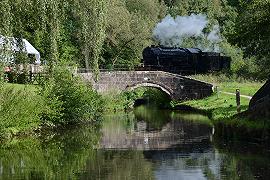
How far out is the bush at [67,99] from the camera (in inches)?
1455

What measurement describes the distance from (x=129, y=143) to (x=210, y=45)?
49194mm

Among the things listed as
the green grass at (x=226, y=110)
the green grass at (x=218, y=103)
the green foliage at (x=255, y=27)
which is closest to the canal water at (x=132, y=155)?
the green grass at (x=226, y=110)

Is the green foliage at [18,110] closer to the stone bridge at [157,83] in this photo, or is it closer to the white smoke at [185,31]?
the stone bridge at [157,83]

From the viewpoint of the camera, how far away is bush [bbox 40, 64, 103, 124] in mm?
36969

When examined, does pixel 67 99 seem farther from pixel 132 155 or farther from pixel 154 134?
pixel 132 155

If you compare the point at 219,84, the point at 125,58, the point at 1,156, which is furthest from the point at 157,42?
the point at 1,156

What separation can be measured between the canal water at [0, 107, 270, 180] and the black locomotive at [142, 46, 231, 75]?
26.1 m

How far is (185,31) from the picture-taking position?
80938mm

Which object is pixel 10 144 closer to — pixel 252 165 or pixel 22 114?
pixel 22 114

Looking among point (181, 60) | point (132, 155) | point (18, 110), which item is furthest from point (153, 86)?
point (132, 155)

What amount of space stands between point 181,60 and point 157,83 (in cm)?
752

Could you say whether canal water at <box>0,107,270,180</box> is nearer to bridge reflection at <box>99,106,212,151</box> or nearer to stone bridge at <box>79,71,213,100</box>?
bridge reflection at <box>99,106,212,151</box>

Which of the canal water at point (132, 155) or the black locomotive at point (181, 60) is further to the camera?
the black locomotive at point (181, 60)

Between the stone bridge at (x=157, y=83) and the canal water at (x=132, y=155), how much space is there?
18.7 m
